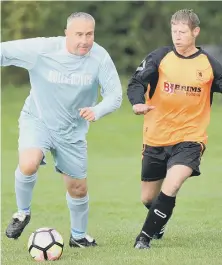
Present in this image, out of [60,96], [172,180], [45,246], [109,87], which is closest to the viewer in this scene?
[45,246]

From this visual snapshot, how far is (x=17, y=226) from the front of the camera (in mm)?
9312

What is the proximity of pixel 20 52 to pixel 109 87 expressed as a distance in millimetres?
885

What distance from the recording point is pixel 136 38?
37312mm

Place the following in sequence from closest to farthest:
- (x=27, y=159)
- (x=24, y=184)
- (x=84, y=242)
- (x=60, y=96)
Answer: (x=27, y=159), (x=60, y=96), (x=24, y=184), (x=84, y=242)

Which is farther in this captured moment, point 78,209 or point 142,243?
point 78,209

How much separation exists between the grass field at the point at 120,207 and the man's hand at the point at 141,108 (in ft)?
4.09

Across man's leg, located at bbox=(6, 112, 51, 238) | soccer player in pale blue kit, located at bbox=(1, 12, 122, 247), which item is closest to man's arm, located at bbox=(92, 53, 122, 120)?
soccer player in pale blue kit, located at bbox=(1, 12, 122, 247)

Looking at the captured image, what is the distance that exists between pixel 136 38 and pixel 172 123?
28154 mm

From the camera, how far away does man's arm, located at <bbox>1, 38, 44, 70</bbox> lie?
29.9 feet

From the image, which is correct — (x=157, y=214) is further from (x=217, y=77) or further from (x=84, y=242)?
(x=217, y=77)

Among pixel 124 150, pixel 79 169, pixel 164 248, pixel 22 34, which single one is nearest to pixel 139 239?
pixel 164 248

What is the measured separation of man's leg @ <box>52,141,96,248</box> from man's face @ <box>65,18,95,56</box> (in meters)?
0.90

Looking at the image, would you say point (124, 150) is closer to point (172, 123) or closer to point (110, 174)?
point (110, 174)

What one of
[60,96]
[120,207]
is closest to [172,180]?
[60,96]
